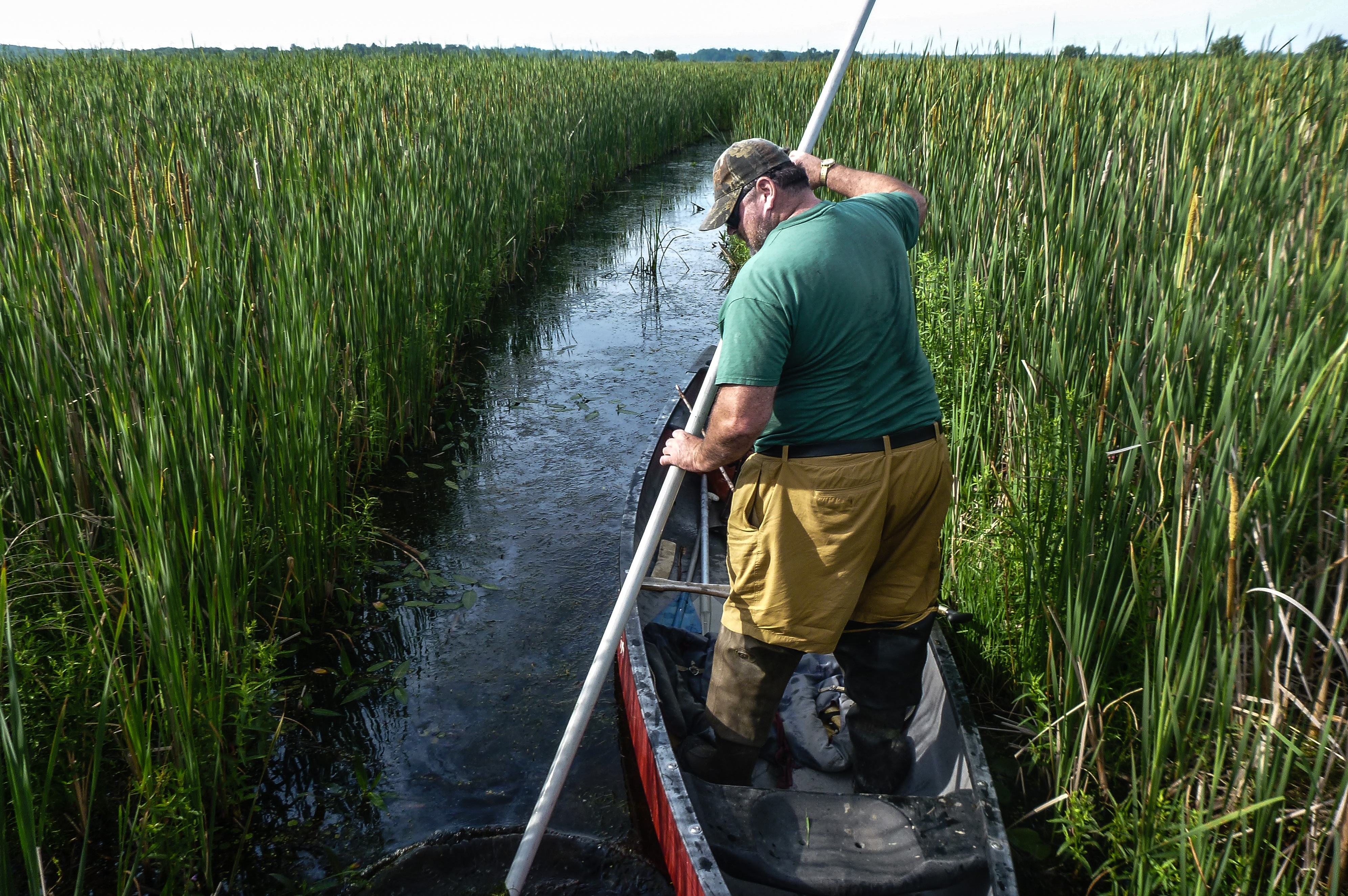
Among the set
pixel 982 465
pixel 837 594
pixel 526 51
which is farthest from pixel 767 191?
pixel 526 51

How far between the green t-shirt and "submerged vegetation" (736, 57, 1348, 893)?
51cm

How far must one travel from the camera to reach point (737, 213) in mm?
2541

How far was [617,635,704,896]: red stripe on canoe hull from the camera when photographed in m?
2.12

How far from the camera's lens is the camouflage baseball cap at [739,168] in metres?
2.45

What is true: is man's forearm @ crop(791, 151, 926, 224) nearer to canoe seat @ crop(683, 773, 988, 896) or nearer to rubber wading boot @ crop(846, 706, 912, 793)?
rubber wading boot @ crop(846, 706, 912, 793)

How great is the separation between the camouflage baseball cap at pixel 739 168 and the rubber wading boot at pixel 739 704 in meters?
1.22

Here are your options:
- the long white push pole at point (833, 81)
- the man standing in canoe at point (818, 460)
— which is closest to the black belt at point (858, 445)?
the man standing in canoe at point (818, 460)

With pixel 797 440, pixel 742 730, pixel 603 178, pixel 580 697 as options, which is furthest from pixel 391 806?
pixel 603 178

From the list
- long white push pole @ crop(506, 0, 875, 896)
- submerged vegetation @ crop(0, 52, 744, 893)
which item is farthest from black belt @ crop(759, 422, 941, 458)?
submerged vegetation @ crop(0, 52, 744, 893)

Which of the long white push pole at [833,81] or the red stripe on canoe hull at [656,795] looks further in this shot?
the long white push pole at [833,81]

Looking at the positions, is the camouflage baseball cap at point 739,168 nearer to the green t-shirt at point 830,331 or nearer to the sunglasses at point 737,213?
the sunglasses at point 737,213

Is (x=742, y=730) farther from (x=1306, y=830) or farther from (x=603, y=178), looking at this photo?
(x=603, y=178)

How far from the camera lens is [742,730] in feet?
8.56

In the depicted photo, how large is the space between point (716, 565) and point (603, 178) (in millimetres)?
9626
